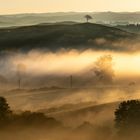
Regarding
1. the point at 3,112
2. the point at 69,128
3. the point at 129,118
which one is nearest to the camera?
the point at 129,118

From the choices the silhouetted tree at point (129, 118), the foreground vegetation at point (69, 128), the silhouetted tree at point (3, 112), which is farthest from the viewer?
the silhouetted tree at point (3, 112)

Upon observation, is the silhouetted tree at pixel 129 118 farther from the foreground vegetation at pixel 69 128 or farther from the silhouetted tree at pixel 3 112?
the silhouetted tree at pixel 3 112

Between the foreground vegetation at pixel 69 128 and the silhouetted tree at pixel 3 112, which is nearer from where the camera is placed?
the foreground vegetation at pixel 69 128

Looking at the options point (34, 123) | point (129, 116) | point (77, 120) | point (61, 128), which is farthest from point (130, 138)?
point (77, 120)

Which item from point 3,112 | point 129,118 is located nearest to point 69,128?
point 3,112

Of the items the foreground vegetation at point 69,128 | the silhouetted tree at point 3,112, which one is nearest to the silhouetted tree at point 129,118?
the foreground vegetation at point 69,128

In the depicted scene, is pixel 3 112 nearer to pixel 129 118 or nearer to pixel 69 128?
pixel 129 118

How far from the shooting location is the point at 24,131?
148125 millimetres

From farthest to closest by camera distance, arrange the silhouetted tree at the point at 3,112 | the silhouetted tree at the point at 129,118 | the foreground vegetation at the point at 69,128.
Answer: the silhouetted tree at the point at 3,112 < the foreground vegetation at the point at 69,128 < the silhouetted tree at the point at 129,118

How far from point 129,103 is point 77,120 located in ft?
232

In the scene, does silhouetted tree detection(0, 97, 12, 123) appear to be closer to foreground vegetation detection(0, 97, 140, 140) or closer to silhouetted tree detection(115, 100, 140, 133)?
foreground vegetation detection(0, 97, 140, 140)

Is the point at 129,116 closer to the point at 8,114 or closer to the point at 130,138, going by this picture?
the point at 130,138

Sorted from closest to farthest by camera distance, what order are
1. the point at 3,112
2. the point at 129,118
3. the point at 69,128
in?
the point at 129,118 < the point at 3,112 < the point at 69,128

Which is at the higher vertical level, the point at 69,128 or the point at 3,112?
the point at 3,112
